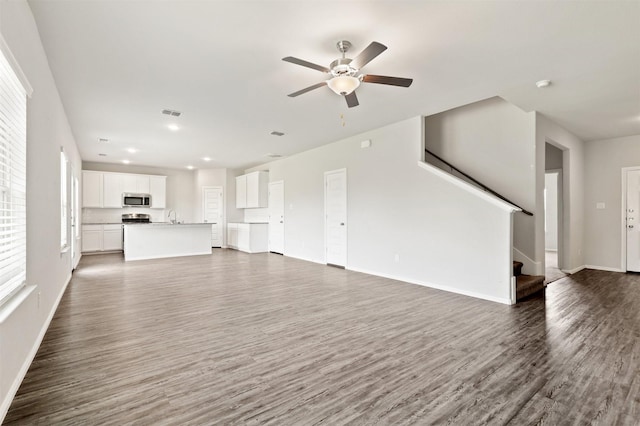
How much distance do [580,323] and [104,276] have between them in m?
7.24

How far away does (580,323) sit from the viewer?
3.37m

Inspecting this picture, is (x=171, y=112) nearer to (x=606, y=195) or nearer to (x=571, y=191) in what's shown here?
(x=571, y=191)

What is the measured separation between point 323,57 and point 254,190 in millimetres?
6837

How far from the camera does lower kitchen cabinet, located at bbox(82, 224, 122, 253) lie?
30.1 feet

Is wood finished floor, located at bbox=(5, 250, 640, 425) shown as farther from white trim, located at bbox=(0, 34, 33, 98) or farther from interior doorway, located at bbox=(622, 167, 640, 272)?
interior doorway, located at bbox=(622, 167, 640, 272)

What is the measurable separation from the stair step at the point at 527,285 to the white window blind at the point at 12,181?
514 centimetres

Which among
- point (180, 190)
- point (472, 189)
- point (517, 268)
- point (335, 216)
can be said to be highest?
point (180, 190)

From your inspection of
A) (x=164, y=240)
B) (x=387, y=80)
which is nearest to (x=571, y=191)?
(x=387, y=80)

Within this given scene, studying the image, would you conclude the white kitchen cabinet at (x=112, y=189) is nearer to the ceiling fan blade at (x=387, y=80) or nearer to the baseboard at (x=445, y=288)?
the baseboard at (x=445, y=288)

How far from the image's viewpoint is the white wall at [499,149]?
481cm

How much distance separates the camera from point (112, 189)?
31.2 ft

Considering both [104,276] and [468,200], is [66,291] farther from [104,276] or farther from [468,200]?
[468,200]

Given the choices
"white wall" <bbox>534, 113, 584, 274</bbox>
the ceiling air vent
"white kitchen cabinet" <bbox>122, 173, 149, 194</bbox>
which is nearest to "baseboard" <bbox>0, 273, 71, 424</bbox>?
the ceiling air vent

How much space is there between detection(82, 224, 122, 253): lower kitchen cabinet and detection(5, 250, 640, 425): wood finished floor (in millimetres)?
5698
